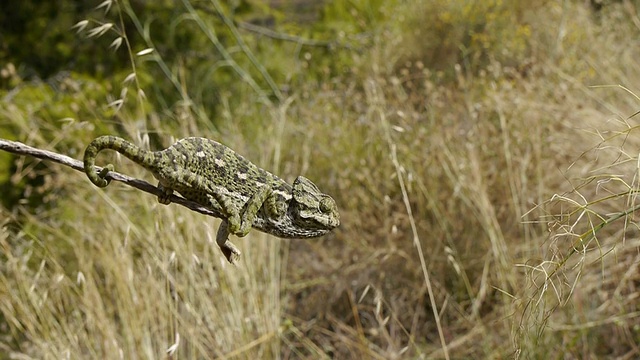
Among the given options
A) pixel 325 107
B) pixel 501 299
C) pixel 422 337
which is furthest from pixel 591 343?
pixel 325 107

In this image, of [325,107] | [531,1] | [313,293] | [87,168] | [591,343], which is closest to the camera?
[87,168]

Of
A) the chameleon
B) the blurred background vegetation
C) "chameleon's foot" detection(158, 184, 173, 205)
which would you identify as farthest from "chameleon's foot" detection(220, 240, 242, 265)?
the blurred background vegetation

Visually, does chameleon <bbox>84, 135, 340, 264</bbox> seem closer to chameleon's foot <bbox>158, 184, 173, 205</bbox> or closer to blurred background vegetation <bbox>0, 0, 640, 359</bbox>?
chameleon's foot <bbox>158, 184, 173, 205</bbox>

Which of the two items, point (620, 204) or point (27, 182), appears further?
point (27, 182)

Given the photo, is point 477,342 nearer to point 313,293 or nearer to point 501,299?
point 501,299

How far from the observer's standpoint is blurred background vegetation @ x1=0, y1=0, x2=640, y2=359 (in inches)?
131

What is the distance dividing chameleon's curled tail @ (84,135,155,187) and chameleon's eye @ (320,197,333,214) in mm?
265

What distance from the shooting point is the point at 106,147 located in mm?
932

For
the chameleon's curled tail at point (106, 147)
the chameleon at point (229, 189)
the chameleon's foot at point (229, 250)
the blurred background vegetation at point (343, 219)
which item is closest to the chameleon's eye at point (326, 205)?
the chameleon at point (229, 189)

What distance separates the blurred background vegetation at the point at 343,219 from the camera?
332 centimetres

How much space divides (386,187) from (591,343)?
162 centimetres

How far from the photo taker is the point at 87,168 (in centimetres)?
96

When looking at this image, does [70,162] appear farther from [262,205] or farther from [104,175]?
[262,205]

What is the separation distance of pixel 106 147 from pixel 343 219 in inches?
154
